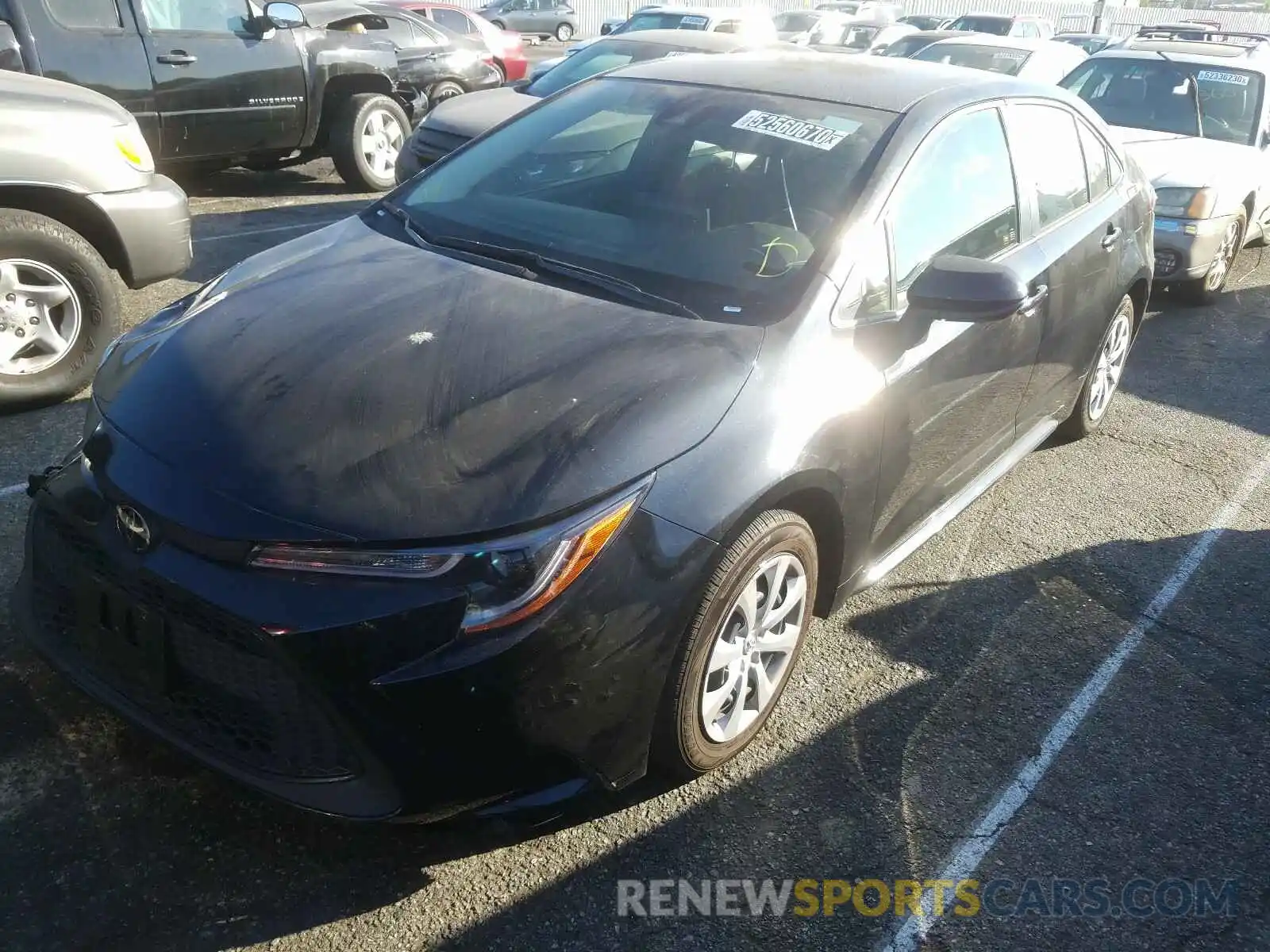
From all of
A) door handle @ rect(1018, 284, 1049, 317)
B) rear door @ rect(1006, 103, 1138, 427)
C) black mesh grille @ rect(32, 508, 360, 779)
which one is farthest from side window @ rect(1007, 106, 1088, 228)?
black mesh grille @ rect(32, 508, 360, 779)

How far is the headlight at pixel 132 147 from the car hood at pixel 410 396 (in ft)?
6.82

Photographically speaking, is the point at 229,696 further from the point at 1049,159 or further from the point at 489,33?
the point at 489,33

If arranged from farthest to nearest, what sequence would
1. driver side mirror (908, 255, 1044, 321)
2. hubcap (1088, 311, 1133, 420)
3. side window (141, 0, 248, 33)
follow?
1. side window (141, 0, 248, 33)
2. hubcap (1088, 311, 1133, 420)
3. driver side mirror (908, 255, 1044, 321)

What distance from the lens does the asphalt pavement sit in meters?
2.41

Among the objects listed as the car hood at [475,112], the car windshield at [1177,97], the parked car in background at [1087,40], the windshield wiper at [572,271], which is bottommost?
the parked car in background at [1087,40]

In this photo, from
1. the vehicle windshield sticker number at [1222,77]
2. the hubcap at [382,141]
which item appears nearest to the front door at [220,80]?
the hubcap at [382,141]

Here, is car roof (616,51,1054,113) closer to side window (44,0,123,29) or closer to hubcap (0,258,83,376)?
hubcap (0,258,83,376)

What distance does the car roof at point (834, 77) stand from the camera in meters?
3.49

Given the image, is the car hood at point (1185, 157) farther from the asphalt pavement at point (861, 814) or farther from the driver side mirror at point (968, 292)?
the driver side mirror at point (968, 292)

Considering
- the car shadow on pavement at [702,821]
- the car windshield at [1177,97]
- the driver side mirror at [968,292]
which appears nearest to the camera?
the car shadow on pavement at [702,821]

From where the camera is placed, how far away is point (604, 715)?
235cm

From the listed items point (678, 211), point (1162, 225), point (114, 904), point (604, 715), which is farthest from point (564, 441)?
point (1162, 225)

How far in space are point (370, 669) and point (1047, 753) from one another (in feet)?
6.53

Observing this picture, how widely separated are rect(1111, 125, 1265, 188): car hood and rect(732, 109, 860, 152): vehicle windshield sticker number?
4546mm
